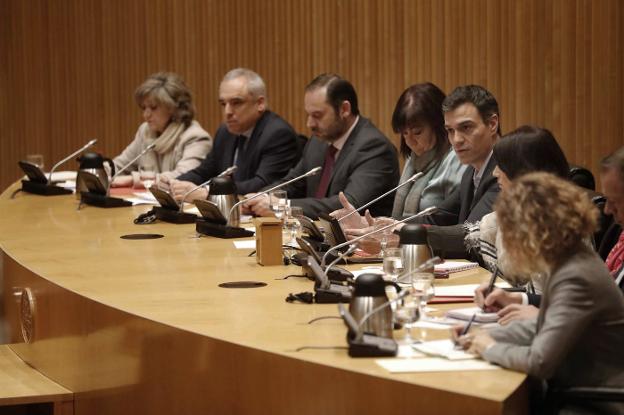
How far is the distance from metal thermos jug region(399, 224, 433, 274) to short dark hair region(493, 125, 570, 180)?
383mm

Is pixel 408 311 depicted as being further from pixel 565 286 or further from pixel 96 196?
pixel 96 196

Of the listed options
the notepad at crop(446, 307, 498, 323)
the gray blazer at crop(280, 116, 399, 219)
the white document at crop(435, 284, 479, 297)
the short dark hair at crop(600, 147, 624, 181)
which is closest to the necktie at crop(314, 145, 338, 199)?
the gray blazer at crop(280, 116, 399, 219)

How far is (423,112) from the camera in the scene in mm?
4711

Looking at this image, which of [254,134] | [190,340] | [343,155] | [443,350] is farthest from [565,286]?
[254,134]

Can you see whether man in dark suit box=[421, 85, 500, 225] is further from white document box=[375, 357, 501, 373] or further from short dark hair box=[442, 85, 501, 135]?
white document box=[375, 357, 501, 373]

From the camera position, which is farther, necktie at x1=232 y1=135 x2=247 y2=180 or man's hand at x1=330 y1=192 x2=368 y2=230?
necktie at x1=232 y1=135 x2=247 y2=180

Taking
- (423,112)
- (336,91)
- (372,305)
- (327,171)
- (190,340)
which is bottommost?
(190,340)

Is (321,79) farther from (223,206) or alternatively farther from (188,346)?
(188,346)

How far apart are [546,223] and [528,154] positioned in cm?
110

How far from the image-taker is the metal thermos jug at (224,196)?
181 inches

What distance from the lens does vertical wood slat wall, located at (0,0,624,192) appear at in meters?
5.53

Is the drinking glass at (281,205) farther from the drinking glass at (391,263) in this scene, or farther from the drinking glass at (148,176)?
the drinking glass at (148,176)

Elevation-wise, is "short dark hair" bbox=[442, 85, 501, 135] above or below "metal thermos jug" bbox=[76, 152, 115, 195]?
above

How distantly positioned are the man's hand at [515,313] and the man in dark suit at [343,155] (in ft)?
8.04
